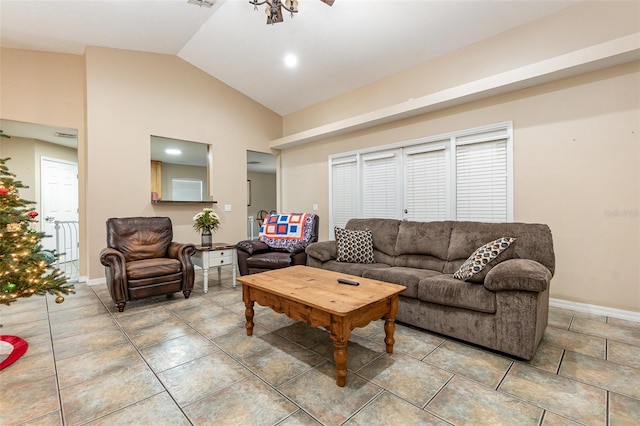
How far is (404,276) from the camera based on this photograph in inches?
106

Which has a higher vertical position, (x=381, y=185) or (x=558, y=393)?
(x=381, y=185)

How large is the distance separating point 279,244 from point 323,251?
115cm

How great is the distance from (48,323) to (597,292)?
545 centimetres

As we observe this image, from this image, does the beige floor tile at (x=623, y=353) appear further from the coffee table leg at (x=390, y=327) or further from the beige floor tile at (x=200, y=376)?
the beige floor tile at (x=200, y=376)

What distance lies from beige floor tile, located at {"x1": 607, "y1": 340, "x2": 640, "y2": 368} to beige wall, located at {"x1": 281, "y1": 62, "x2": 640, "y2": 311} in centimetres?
83

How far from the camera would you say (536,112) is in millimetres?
3297

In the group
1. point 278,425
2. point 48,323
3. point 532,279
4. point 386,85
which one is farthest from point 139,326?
point 386,85

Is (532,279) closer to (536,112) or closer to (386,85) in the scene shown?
(536,112)

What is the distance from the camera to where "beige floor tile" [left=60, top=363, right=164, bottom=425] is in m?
1.59

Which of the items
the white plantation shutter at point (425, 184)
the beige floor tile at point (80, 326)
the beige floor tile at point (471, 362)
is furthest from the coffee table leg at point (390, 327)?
the beige floor tile at point (80, 326)

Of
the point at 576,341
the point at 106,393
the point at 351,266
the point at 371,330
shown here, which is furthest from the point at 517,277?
the point at 106,393

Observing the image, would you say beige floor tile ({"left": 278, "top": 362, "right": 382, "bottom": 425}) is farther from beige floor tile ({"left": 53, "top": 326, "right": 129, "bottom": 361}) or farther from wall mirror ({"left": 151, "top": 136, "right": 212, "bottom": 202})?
Answer: wall mirror ({"left": 151, "top": 136, "right": 212, "bottom": 202})

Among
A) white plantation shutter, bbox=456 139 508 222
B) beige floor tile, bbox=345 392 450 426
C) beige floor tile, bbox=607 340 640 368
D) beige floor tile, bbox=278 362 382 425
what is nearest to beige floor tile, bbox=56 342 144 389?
beige floor tile, bbox=278 362 382 425

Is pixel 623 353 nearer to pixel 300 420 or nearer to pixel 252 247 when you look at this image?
pixel 300 420
